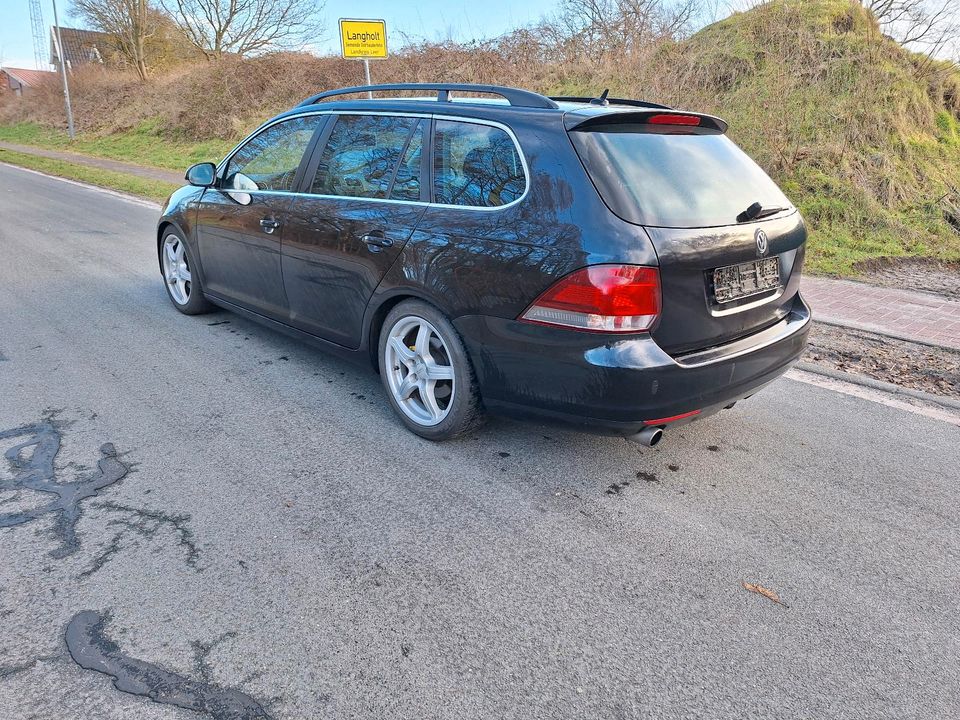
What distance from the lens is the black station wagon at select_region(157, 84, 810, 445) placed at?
9.41 feet

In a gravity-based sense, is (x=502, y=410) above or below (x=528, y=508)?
above

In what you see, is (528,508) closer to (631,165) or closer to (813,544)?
(813,544)

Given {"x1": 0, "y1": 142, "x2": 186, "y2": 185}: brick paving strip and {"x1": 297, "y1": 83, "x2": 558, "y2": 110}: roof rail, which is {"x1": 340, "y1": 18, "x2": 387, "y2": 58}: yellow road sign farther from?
{"x1": 297, "y1": 83, "x2": 558, "y2": 110}: roof rail

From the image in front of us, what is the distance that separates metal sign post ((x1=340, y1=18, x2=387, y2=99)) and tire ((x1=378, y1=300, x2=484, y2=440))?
30.7 feet

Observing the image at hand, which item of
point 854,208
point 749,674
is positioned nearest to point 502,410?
point 749,674

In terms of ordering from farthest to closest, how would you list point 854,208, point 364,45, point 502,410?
1. point 364,45
2. point 854,208
3. point 502,410

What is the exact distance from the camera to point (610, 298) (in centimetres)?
281

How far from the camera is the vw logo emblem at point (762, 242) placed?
10.5 feet

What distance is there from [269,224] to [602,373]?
8.58 ft

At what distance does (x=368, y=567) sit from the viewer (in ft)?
8.61

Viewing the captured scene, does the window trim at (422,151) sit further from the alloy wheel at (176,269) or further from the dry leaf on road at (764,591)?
the dry leaf on road at (764,591)

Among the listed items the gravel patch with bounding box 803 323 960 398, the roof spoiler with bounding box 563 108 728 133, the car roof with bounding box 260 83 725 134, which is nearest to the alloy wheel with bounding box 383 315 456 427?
the car roof with bounding box 260 83 725 134

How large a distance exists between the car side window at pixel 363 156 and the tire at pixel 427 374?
665 mm

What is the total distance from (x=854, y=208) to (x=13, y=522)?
952cm
